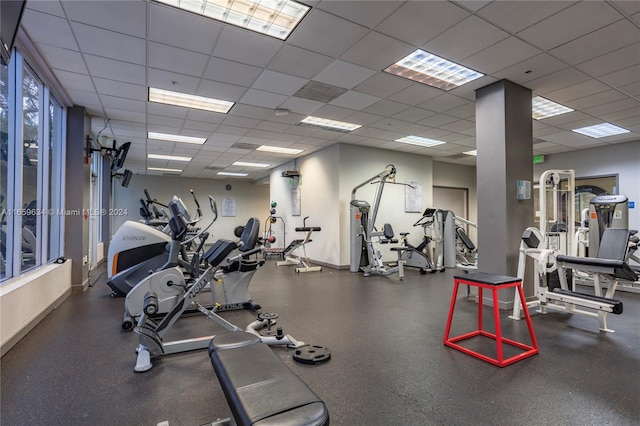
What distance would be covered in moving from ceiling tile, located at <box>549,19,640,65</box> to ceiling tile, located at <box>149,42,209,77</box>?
3709mm

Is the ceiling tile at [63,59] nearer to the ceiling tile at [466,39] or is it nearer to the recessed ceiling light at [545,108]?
the ceiling tile at [466,39]

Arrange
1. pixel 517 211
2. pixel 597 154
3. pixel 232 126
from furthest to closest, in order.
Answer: pixel 597 154 < pixel 232 126 < pixel 517 211

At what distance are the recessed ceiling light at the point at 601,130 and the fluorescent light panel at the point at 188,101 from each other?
21.1 ft

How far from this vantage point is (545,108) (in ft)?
16.4

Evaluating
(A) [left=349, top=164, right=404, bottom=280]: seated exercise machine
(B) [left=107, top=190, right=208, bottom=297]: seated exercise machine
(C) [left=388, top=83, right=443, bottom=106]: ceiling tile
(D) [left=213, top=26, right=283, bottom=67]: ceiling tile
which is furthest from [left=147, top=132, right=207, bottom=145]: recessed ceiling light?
(C) [left=388, top=83, right=443, bottom=106]: ceiling tile

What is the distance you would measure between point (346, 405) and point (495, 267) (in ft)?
9.54

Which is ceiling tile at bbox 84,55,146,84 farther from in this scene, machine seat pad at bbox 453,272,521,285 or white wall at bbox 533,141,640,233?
white wall at bbox 533,141,640,233

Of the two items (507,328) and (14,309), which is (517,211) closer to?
(507,328)

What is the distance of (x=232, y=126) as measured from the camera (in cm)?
592

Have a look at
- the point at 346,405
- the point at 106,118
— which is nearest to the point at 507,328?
the point at 346,405

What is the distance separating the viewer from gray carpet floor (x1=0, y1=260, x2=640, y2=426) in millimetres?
1850

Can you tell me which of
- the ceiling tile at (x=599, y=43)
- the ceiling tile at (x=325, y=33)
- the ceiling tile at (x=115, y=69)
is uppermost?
the ceiling tile at (x=325, y=33)

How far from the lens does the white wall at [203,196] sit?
39.7ft

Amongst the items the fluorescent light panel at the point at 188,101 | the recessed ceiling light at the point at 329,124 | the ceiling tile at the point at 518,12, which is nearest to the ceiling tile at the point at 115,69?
the fluorescent light panel at the point at 188,101
